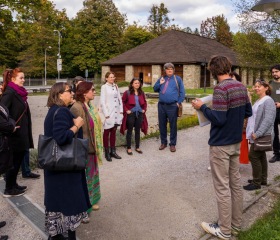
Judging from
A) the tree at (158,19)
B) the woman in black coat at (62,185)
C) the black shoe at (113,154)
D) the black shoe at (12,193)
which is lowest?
the black shoe at (12,193)

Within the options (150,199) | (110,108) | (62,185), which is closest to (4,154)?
(62,185)

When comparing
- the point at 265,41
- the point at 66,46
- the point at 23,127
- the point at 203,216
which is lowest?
the point at 203,216

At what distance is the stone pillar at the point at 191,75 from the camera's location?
1359 inches

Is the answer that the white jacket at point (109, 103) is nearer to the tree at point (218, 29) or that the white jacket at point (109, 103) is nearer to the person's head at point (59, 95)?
the person's head at point (59, 95)

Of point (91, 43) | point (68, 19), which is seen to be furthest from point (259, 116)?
point (68, 19)

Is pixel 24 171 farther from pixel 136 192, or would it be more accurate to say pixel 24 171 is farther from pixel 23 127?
pixel 136 192

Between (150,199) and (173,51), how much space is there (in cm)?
3476

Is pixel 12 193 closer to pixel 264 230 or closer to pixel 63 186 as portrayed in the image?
pixel 63 186

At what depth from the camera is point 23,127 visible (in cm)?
509

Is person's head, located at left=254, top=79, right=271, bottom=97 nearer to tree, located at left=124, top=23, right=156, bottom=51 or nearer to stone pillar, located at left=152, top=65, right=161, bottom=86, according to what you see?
stone pillar, located at left=152, top=65, right=161, bottom=86

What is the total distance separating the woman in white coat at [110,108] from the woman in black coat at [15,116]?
6.80ft

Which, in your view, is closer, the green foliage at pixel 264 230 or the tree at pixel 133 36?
the green foliage at pixel 264 230

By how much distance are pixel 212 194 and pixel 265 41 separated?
21.8 m

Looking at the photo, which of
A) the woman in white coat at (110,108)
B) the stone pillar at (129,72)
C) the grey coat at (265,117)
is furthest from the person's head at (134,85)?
the stone pillar at (129,72)
